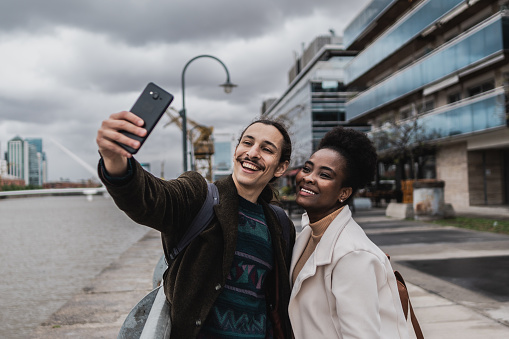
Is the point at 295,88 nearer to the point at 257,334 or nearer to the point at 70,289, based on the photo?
the point at 70,289

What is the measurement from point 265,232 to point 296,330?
18.0 inches

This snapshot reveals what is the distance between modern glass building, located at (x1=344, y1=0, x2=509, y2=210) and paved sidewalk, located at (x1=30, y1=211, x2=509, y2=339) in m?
13.7

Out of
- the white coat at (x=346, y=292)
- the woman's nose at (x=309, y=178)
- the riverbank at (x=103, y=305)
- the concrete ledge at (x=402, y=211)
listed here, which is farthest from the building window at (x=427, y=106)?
the white coat at (x=346, y=292)

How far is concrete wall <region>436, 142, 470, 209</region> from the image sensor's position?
76.4 feet

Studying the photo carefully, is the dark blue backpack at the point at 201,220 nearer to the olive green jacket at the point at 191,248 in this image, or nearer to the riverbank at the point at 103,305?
the olive green jacket at the point at 191,248

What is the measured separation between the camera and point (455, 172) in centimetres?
2403

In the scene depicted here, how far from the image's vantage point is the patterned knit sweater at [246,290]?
6.44 ft

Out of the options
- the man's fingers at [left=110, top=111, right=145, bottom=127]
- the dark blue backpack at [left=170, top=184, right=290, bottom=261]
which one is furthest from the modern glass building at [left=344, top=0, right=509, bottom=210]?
the man's fingers at [left=110, top=111, right=145, bottom=127]

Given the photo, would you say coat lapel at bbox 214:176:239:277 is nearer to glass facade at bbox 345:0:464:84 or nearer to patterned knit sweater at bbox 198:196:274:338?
patterned knit sweater at bbox 198:196:274:338

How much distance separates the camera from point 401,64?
99.3 ft

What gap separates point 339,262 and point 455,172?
24.3 m

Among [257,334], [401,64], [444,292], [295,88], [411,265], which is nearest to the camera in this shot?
[257,334]

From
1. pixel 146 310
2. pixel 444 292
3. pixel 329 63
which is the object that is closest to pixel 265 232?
pixel 146 310

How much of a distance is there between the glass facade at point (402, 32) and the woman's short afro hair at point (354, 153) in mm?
21461
